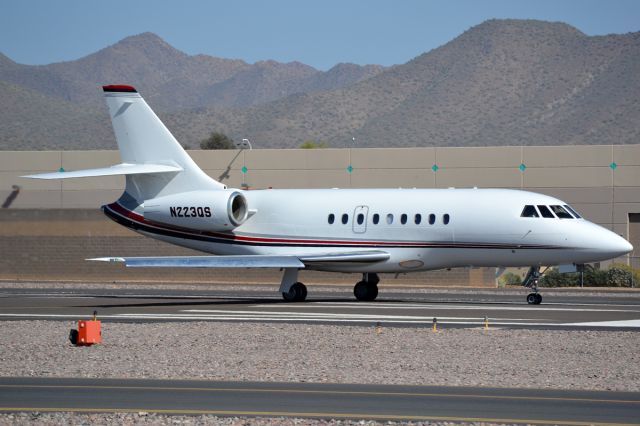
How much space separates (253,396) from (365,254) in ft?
60.3

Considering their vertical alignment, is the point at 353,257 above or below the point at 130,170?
below

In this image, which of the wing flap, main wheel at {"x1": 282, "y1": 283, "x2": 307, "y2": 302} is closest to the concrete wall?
main wheel at {"x1": 282, "y1": 283, "x2": 307, "y2": 302}

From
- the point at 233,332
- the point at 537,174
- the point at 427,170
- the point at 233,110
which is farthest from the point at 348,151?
the point at 233,110

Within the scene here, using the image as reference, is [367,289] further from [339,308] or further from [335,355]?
[335,355]

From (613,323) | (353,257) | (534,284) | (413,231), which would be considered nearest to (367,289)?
(353,257)

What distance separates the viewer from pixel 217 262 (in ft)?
105

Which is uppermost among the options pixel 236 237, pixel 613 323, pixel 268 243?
pixel 236 237

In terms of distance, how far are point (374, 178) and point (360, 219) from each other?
19.2 m

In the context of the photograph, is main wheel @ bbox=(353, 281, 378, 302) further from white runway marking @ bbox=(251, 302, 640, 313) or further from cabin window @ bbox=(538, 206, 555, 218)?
cabin window @ bbox=(538, 206, 555, 218)

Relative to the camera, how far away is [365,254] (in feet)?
107

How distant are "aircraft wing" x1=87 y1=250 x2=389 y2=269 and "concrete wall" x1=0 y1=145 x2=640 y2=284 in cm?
1490

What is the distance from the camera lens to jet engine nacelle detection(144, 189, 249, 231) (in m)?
34.2

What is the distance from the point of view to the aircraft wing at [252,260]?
31641 mm

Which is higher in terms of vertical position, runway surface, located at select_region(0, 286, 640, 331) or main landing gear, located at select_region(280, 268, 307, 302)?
main landing gear, located at select_region(280, 268, 307, 302)
